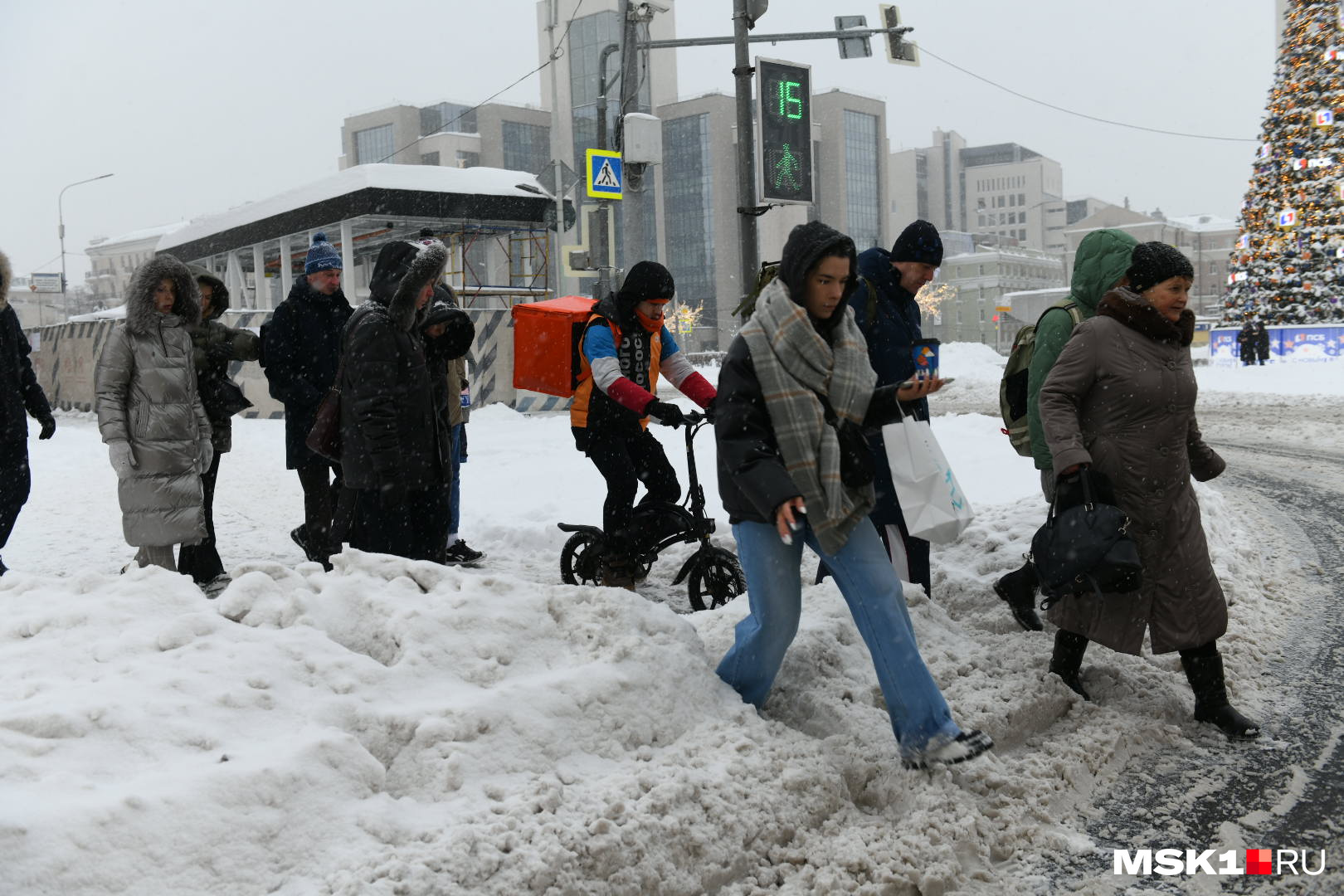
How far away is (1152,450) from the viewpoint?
4.22m

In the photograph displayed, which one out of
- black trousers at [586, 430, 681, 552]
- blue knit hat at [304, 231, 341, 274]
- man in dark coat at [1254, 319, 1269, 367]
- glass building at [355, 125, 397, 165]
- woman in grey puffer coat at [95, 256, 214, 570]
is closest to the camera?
woman in grey puffer coat at [95, 256, 214, 570]

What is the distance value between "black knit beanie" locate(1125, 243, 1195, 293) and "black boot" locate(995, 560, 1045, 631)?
1565mm

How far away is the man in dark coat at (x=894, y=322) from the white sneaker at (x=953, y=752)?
1.55m

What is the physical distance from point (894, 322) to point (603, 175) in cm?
878

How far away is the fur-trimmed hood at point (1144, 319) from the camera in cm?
423

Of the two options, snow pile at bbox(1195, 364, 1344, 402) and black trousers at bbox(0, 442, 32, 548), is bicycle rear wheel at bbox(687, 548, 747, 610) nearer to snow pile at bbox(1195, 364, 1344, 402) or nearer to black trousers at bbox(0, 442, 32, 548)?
black trousers at bbox(0, 442, 32, 548)

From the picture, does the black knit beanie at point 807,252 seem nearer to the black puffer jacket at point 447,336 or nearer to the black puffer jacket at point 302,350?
the black puffer jacket at point 447,336

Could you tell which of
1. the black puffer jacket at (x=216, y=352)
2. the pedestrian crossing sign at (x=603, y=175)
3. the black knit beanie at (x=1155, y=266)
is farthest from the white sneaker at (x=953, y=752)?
the pedestrian crossing sign at (x=603, y=175)

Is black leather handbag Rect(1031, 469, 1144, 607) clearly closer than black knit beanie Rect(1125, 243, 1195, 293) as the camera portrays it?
Yes

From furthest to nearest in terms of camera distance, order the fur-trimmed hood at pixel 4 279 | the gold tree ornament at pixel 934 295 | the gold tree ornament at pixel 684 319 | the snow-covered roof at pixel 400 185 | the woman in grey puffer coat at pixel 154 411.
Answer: the gold tree ornament at pixel 934 295
the gold tree ornament at pixel 684 319
the snow-covered roof at pixel 400 185
the fur-trimmed hood at pixel 4 279
the woman in grey puffer coat at pixel 154 411

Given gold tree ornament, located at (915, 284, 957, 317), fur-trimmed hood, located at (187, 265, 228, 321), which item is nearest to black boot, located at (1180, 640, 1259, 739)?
fur-trimmed hood, located at (187, 265, 228, 321)

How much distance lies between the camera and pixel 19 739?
287 centimetres

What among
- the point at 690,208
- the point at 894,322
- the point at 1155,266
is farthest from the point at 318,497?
the point at 690,208

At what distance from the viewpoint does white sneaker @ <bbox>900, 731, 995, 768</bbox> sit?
11.4 ft
